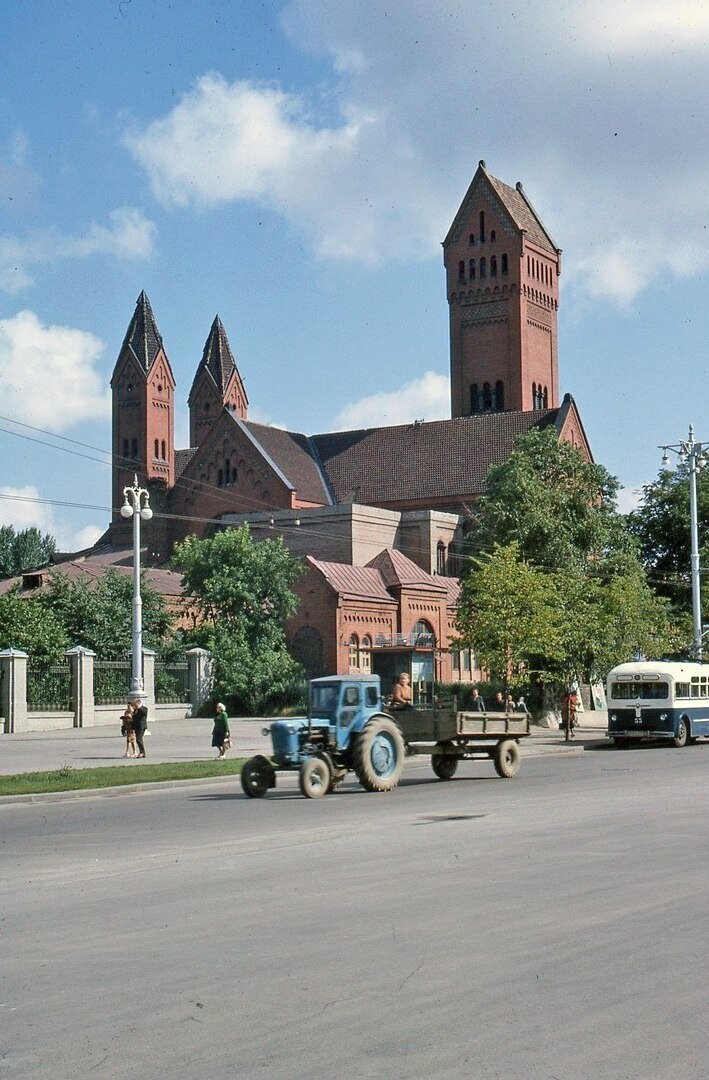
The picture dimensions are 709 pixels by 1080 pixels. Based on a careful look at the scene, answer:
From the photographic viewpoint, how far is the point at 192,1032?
20.6 feet

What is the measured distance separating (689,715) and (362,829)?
Result: 77.6 feet

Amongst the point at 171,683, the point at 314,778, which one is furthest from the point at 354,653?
the point at 314,778

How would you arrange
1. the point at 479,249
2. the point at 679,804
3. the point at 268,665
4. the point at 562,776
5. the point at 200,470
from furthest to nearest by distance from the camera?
the point at 479,249
the point at 200,470
the point at 268,665
the point at 562,776
the point at 679,804

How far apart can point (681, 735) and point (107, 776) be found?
1830cm

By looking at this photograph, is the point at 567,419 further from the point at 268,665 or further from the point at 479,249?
the point at 268,665

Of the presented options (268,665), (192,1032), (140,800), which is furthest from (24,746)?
(192,1032)

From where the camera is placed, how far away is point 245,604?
60688 mm

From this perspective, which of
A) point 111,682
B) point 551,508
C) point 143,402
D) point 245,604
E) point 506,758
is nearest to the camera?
point 506,758

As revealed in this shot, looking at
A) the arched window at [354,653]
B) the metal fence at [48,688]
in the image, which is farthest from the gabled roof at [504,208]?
the metal fence at [48,688]

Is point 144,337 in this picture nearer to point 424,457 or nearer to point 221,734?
point 424,457

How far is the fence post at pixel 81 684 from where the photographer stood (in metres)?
47.1

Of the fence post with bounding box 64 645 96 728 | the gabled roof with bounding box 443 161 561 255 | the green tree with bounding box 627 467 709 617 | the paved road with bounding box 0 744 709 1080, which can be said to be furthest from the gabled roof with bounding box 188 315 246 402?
the paved road with bounding box 0 744 709 1080

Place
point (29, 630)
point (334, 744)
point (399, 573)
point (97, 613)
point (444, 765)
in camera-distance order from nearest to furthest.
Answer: point (334, 744), point (444, 765), point (29, 630), point (97, 613), point (399, 573)

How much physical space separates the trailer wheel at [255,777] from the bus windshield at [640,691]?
18.0 metres
